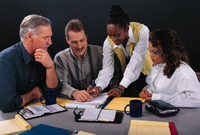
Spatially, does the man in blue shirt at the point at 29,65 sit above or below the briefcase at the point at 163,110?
above

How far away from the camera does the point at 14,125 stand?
47.7 inches

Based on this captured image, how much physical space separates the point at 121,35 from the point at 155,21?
1.05 metres

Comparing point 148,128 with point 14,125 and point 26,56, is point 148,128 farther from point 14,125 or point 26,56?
point 26,56

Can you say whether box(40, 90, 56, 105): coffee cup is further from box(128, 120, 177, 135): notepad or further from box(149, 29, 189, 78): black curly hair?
box(149, 29, 189, 78): black curly hair

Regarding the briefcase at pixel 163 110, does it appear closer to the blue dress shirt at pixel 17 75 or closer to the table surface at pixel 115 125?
the table surface at pixel 115 125

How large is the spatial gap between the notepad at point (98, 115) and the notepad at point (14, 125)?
0.32 meters

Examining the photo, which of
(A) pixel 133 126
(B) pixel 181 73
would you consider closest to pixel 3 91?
(A) pixel 133 126

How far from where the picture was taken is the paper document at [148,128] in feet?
3.62

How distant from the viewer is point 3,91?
4.75 ft

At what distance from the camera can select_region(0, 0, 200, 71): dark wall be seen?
111 inches

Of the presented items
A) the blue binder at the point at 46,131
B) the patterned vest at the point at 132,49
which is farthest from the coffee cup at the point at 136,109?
the patterned vest at the point at 132,49

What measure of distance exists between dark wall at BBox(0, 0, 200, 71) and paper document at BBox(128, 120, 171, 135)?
6.33 ft

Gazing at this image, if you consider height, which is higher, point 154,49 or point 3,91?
point 154,49

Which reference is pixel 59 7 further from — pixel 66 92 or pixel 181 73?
pixel 181 73
